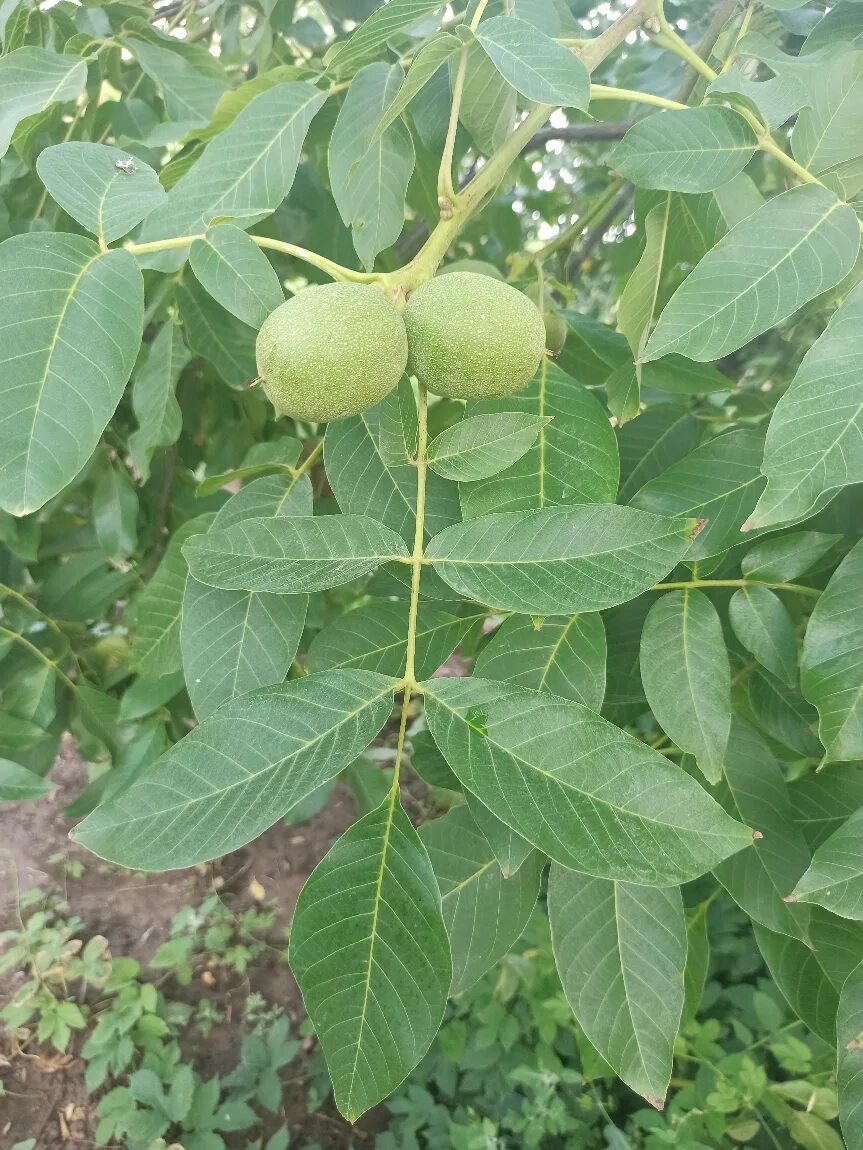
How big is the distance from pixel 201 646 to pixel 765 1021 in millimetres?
1678

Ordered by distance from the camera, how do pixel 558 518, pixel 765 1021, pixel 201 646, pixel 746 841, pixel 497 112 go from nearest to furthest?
pixel 746 841, pixel 558 518, pixel 201 646, pixel 497 112, pixel 765 1021

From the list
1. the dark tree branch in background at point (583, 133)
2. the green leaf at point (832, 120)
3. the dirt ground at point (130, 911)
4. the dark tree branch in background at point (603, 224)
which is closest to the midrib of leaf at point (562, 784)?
the green leaf at point (832, 120)

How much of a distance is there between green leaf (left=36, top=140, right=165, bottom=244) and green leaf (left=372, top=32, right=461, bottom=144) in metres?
0.22

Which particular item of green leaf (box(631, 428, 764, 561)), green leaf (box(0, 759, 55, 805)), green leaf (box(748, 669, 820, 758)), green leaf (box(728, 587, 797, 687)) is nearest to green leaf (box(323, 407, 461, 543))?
green leaf (box(631, 428, 764, 561))

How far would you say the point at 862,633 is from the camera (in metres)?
0.76

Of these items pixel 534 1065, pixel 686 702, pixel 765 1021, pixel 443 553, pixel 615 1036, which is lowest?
pixel 534 1065

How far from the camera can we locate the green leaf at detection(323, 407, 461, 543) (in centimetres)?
88

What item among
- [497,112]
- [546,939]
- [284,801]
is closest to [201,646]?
[284,801]

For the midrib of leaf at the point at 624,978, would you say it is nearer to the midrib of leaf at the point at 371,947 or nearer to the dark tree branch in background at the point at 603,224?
the midrib of leaf at the point at 371,947

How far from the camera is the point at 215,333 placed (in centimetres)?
130

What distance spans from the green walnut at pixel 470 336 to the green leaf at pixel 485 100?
36 centimetres

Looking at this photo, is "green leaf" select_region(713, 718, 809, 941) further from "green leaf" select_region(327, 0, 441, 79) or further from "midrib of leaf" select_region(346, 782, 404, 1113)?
"green leaf" select_region(327, 0, 441, 79)

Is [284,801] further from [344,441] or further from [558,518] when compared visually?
[344,441]

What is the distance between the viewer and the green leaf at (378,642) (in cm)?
88
